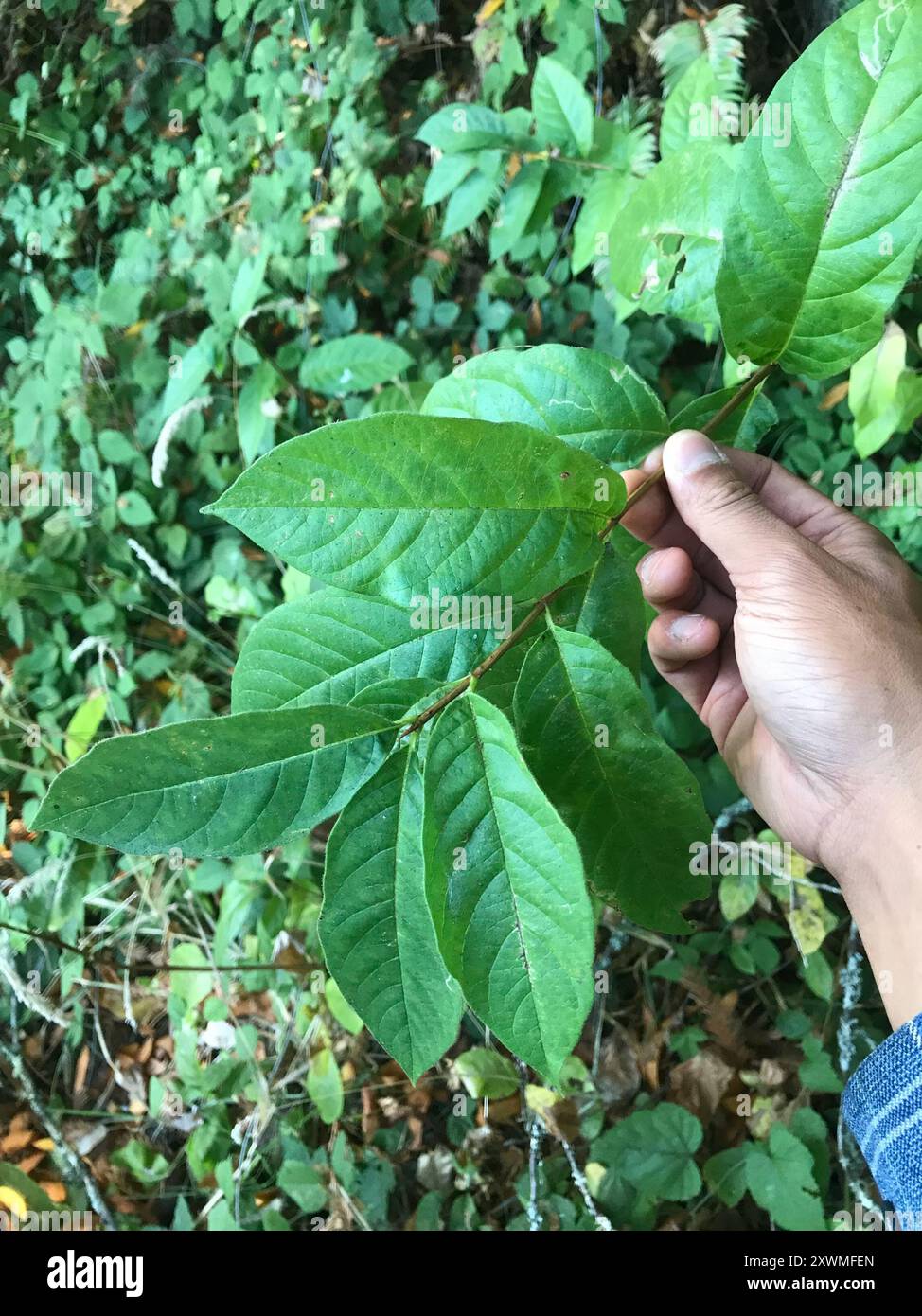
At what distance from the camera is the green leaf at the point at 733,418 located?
0.88 metres

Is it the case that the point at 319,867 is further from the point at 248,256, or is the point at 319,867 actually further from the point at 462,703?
the point at 248,256

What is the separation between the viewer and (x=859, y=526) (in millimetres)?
1094

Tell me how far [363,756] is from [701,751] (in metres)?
0.95

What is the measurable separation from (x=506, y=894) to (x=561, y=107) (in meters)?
1.31

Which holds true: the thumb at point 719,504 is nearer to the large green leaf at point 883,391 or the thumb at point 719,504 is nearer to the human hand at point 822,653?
the human hand at point 822,653

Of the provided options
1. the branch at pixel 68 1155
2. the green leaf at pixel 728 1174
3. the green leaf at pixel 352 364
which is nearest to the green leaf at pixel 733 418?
the green leaf at pixel 352 364

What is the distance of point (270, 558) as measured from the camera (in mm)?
1927

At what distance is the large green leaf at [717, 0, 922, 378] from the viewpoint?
703 mm

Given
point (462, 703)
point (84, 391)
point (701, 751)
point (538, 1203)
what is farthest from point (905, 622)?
point (84, 391)

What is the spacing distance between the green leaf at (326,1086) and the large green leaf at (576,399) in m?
1.29

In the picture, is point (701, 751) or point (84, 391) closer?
point (701, 751)

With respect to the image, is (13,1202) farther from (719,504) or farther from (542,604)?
(719,504)

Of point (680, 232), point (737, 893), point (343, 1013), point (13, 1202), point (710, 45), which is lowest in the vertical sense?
point (13, 1202)

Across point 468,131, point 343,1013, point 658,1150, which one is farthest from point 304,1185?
point 468,131
